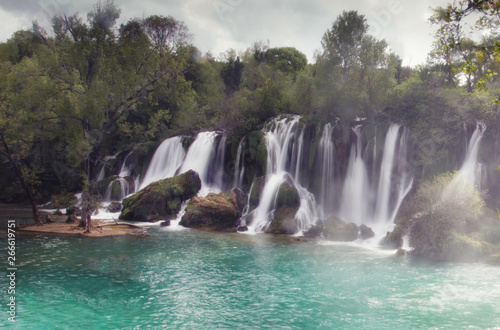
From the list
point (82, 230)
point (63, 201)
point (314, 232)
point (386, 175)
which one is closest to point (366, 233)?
point (314, 232)

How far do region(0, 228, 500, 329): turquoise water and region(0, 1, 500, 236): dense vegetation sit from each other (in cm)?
700

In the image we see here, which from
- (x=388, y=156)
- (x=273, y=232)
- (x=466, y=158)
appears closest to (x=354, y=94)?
(x=388, y=156)

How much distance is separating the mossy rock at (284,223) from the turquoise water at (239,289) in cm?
477

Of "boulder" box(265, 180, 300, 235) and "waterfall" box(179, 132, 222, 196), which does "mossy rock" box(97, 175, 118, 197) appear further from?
"boulder" box(265, 180, 300, 235)

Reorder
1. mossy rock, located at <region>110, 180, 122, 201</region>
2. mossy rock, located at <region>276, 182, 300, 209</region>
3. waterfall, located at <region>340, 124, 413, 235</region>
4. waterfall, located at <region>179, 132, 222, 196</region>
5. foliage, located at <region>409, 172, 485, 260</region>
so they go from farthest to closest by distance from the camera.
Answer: mossy rock, located at <region>110, 180, 122, 201</region> → waterfall, located at <region>179, 132, 222, 196</region> → mossy rock, located at <region>276, 182, 300, 209</region> → waterfall, located at <region>340, 124, 413, 235</region> → foliage, located at <region>409, 172, 485, 260</region>

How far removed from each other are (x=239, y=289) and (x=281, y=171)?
1819 centimetres

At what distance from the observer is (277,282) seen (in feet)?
46.5

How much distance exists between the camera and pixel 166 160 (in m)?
38.8

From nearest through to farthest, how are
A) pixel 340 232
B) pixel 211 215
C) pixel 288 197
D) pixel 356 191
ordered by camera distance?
→ pixel 340 232
pixel 211 215
pixel 288 197
pixel 356 191

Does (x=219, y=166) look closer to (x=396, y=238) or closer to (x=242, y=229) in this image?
(x=242, y=229)

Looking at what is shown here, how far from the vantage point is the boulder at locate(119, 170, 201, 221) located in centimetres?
2888

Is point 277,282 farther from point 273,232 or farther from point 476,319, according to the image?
point 273,232

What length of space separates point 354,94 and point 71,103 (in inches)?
863

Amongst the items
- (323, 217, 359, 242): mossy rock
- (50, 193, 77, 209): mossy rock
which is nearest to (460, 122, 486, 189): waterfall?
(323, 217, 359, 242): mossy rock
